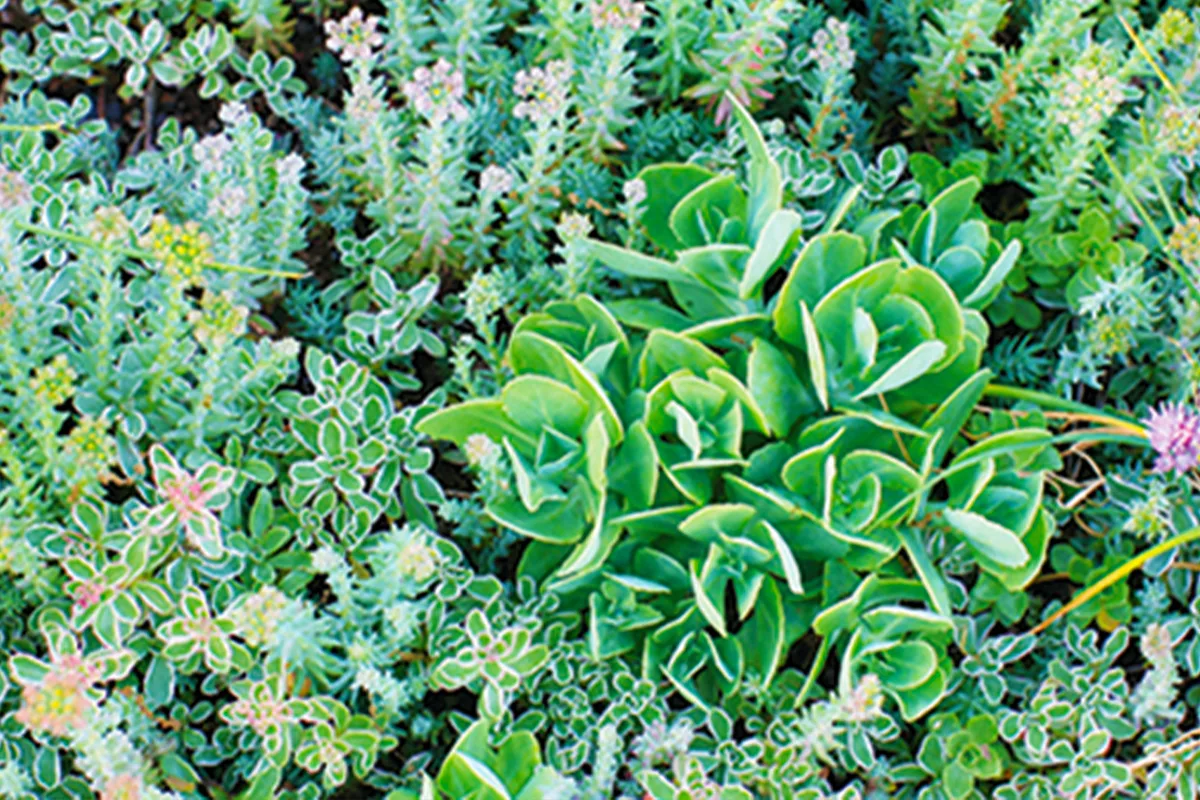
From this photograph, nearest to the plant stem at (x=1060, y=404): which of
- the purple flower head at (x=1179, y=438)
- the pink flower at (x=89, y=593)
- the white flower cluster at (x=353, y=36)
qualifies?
the purple flower head at (x=1179, y=438)

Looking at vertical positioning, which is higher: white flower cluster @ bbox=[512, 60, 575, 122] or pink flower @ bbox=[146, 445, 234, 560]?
white flower cluster @ bbox=[512, 60, 575, 122]

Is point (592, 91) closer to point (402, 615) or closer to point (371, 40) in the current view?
point (371, 40)

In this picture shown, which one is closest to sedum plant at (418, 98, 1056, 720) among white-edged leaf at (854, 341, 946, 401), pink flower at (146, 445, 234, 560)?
white-edged leaf at (854, 341, 946, 401)

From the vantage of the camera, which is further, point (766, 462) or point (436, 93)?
point (436, 93)

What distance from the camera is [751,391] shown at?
2.17 m

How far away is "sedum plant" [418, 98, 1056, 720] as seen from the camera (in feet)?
6.97

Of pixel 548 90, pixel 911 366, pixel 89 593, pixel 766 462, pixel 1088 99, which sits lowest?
pixel 89 593

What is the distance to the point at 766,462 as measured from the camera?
222cm

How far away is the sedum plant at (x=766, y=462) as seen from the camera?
6.97 feet

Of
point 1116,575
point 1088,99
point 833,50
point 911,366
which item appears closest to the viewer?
point 911,366

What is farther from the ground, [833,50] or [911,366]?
[833,50]

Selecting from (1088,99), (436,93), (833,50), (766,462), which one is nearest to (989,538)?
(766,462)

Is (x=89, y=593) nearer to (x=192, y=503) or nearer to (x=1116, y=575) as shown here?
(x=192, y=503)

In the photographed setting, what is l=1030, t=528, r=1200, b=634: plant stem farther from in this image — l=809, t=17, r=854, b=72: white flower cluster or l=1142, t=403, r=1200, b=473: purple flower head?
l=809, t=17, r=854, b=72: white flower cluster
